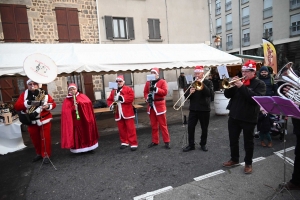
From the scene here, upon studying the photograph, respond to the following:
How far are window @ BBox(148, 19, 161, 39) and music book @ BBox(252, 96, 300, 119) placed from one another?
38.2ft

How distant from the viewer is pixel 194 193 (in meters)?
2.71

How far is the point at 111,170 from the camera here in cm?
365

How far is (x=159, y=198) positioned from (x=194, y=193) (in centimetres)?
49

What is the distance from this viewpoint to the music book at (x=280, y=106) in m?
2.11

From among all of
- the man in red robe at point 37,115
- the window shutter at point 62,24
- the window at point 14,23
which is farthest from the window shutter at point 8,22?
the man in red robe at point 37,115

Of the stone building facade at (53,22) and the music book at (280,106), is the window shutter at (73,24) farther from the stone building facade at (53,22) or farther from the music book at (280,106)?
the music book at (280,106)

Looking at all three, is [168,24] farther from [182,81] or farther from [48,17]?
[48,17]

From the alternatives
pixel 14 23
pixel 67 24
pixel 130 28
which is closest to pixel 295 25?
pixel 130 28

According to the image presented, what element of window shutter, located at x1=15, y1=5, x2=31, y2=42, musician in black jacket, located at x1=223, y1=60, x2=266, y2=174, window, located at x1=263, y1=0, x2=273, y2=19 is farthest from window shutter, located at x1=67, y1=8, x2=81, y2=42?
window, located at x1=263, y1=0, x2=273, y2=19

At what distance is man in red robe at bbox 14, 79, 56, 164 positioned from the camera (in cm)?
408

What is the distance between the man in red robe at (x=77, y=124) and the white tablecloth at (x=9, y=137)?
1762 mm

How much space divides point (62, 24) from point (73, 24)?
57 centimetres

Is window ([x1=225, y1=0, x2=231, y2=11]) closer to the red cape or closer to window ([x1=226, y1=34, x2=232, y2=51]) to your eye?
window ([x1=226, y1=34, x2=232, y2=51])

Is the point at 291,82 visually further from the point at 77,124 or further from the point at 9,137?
the point at 9,137
